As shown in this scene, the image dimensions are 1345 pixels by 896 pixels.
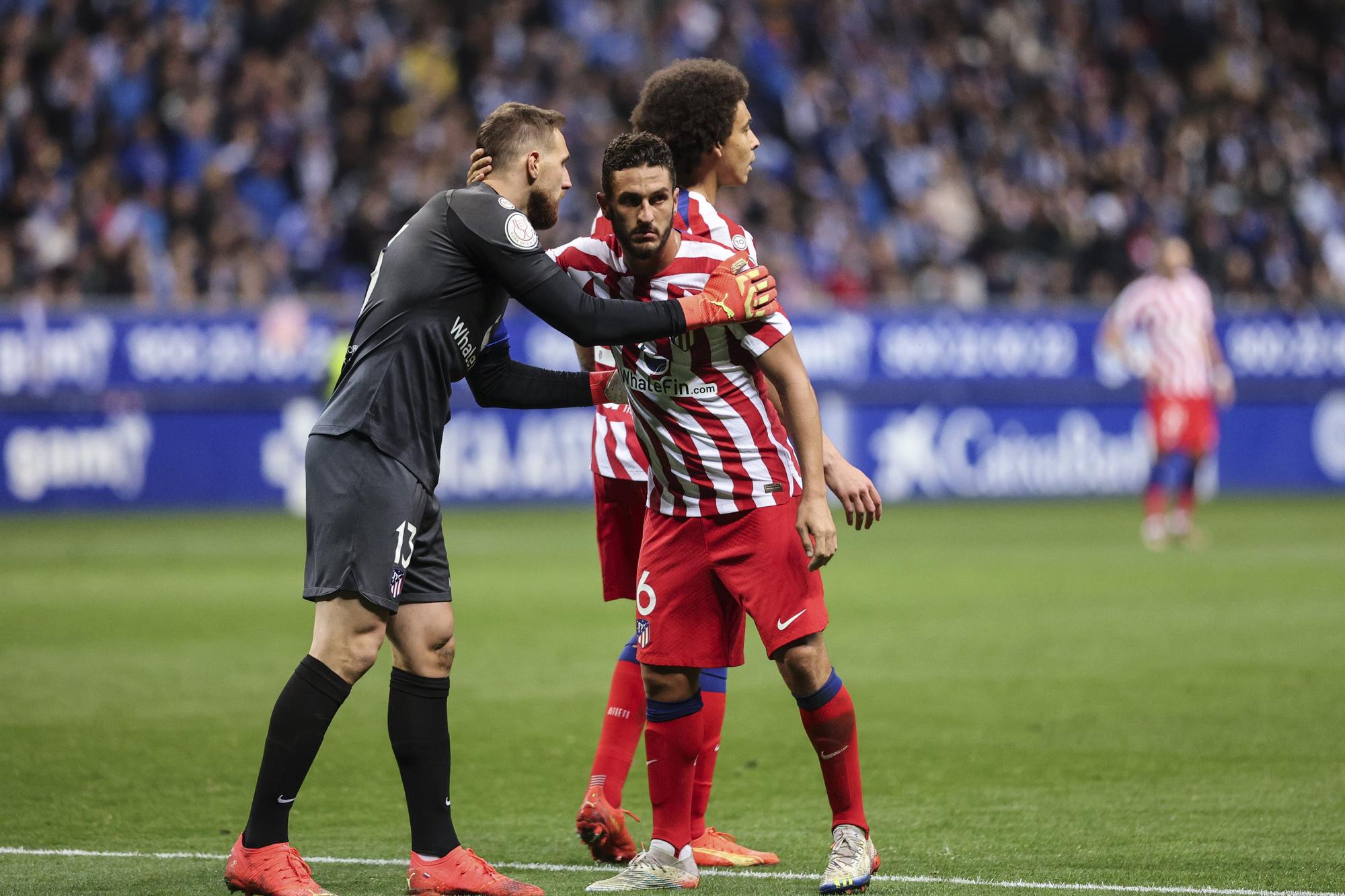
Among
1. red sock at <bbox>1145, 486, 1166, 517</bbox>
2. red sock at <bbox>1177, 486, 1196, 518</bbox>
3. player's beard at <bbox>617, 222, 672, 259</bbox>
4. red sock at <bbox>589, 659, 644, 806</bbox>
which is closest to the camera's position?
player's beard at <bbox>617, 222, 672, 259</bbox>

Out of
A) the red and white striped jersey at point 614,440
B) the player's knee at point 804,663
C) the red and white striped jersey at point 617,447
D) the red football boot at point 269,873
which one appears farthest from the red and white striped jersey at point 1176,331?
the red football boot at point 269,873

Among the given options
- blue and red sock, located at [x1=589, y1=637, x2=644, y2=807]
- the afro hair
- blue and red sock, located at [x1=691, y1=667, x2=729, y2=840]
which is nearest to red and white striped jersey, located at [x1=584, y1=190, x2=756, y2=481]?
the afro hair

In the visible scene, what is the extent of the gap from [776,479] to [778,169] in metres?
17.3

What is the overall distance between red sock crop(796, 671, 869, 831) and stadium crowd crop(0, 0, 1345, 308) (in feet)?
46.7

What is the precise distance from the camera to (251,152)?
63.3 ft

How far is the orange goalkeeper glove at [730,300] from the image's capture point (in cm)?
450

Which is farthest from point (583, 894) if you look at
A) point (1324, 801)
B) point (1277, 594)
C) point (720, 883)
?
point (1277, 594)

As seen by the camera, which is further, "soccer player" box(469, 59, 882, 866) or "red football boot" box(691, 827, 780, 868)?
"red football boot" box(691, 827, 780, 868)

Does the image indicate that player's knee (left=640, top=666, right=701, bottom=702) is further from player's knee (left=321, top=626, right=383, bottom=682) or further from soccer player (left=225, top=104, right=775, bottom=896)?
player's knee (left=321, top=626, right=383, bottom=682)

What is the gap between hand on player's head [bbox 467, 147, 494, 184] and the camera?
477cm

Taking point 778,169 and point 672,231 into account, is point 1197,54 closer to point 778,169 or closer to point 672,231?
point 778,169

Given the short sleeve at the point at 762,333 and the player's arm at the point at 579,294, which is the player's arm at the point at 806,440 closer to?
the short sleeve at the point at 762,333

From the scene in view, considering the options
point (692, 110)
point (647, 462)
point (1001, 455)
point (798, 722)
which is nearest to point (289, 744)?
point (647, 462)

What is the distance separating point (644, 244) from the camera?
15.2 feet
